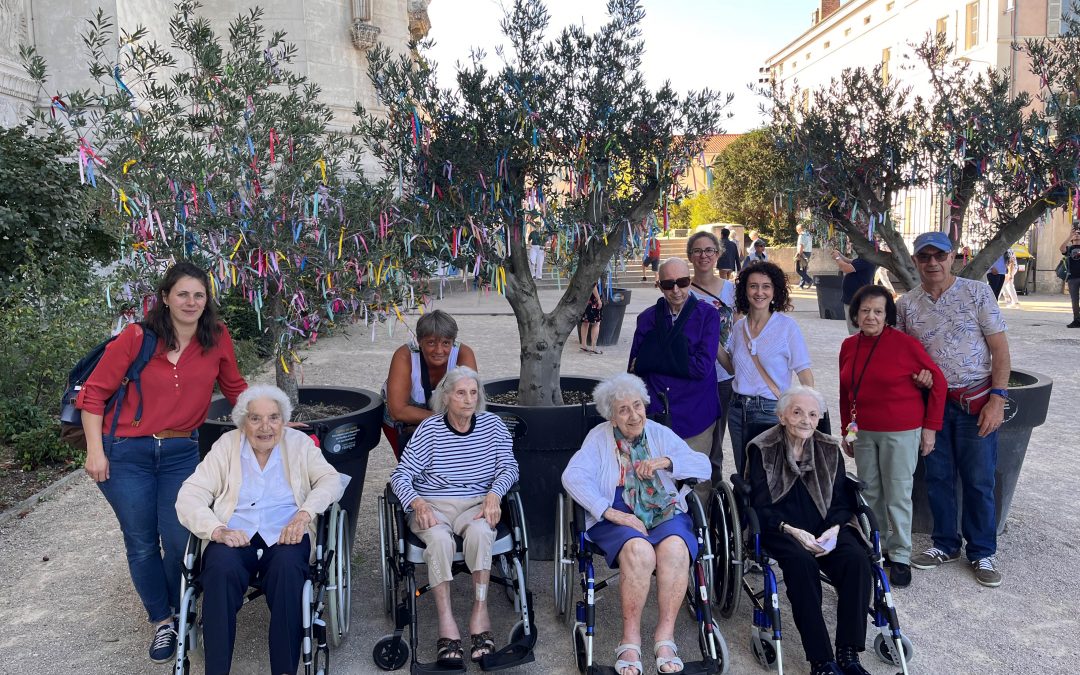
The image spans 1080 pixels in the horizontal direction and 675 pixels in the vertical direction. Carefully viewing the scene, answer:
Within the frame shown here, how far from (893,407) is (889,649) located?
1173 millimetres

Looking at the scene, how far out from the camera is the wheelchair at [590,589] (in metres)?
3.12

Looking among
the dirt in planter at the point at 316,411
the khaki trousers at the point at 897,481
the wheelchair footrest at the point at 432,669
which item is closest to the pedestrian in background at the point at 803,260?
the khaki trousers at the point at 897,481

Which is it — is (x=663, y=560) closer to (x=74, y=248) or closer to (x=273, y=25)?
(x=74, y=248)

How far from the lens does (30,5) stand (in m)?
10.9

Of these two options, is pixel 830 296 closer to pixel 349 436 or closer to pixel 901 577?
pixel 901 577

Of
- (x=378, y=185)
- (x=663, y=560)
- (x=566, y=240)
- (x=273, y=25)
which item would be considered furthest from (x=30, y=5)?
(x=663, y=560)

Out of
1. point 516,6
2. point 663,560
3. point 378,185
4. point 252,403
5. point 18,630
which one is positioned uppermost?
point 516,6

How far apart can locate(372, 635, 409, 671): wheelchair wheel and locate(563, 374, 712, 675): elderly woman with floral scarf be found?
856mm

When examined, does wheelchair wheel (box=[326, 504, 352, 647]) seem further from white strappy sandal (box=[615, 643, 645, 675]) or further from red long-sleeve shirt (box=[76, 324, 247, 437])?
white strappy sandal (box=[615, 643, 645, 675])

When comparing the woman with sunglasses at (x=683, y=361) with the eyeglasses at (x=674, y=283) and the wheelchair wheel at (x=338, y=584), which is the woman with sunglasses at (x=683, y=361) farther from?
the wheelchair wheel at (x=338, y=584)

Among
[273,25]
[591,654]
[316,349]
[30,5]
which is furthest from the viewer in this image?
[273,25]

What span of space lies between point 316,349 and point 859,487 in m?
9.73

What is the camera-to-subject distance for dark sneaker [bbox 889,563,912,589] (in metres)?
3.96

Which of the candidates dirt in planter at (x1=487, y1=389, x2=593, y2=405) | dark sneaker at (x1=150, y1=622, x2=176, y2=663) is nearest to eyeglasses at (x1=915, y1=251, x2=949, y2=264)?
dirt in planter at (x1=487, y1=389, x2=593, y2=405)
